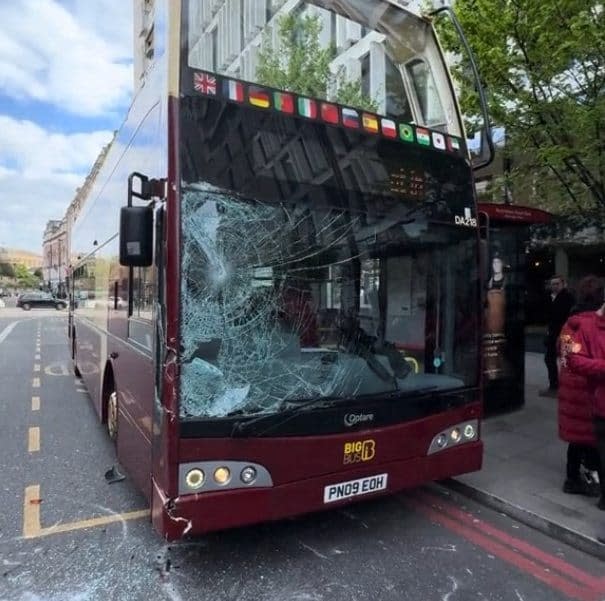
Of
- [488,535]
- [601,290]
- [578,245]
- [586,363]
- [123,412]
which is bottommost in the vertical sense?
[488,535]

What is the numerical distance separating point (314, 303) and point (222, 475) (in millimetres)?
1089

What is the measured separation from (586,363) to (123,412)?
348 cm

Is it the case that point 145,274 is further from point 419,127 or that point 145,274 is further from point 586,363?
point 586,363

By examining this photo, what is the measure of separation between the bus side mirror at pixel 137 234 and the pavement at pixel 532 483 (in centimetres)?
329

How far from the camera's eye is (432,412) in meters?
3.51

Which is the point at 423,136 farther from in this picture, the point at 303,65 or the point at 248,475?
the point at 248,475

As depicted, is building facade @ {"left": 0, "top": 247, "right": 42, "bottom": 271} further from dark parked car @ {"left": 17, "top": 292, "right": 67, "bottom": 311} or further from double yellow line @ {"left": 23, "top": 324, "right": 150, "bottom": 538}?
double yellow line @ {"left": 23, "top": 324, "right": 150, "bottom": 538}

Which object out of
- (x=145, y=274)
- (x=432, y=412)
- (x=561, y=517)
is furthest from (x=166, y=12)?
(x=561, y=517)

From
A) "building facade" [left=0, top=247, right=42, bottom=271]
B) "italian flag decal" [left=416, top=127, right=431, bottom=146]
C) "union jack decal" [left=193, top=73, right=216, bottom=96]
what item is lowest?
"italian flag decal" [left=416, top=127, right=431, bottom=146]

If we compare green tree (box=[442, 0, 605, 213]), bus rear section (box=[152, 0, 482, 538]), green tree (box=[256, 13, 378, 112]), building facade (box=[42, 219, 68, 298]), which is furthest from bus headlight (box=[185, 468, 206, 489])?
building facade (box=[42, 219, 68, 298])

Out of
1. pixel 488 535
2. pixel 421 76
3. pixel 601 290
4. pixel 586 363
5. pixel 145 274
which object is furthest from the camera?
pixel 601 290

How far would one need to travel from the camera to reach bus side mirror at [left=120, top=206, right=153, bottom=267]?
2.96m

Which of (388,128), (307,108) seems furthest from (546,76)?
(307,108)

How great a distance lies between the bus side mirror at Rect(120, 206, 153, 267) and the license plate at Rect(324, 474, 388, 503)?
1.71 m
